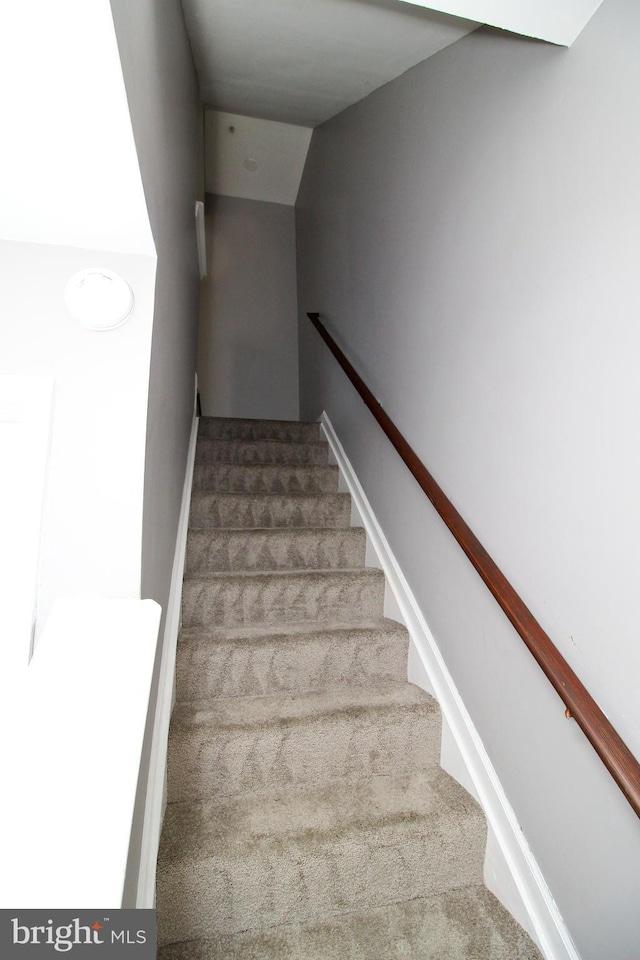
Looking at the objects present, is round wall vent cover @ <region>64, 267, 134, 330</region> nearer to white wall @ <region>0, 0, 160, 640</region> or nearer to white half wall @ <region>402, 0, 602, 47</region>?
white wall @ <region>0, 0, 160, 640</region>

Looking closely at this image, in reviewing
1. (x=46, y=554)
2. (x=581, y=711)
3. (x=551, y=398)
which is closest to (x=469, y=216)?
(x=551, y=398)

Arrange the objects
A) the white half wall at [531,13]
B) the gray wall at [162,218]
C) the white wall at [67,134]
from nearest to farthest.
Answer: the white wall at [67,134] < the gray wall at [162,218] < the white half wall at [531,13]

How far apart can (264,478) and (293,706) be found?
1343mm

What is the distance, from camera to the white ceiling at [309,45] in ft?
6.42

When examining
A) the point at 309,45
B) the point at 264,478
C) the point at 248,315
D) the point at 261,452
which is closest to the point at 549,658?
the point at 264,478

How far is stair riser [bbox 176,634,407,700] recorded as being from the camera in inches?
69.5

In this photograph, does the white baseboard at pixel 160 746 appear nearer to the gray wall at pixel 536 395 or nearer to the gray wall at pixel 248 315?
the gray wall at pixel 536 395

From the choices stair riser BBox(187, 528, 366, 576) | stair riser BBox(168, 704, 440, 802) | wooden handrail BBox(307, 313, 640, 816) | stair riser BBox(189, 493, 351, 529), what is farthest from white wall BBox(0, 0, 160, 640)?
stair riser BBox(189, 493, 351, 529)

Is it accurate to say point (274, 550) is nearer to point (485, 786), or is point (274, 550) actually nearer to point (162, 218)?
point (485, 786)

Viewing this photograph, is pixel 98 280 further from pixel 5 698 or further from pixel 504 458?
pixel 504 458

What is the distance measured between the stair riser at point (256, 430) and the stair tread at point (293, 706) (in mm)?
1695

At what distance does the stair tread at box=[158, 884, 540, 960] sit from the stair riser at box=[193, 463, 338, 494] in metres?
1.77

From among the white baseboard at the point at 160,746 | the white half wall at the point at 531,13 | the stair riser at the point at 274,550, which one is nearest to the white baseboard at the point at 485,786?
the stair riser at the point at 274,550

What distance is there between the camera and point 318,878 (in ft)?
4.37
